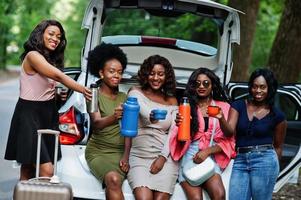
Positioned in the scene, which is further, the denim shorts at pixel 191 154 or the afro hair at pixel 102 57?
the afro hair at pixel 102 57

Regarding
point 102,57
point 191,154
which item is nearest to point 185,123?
point 191,154

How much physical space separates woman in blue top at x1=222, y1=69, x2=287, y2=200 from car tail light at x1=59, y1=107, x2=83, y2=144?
4.27 ft

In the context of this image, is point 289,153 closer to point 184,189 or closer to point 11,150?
point 184,189

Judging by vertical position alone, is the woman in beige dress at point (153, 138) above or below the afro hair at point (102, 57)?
below

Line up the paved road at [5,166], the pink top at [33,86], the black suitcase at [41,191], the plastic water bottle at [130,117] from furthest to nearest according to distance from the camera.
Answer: the paved road at [5,166], the pink top at [33,86], the plastic water bottle at [130,117], the black suitcase at [41,191]

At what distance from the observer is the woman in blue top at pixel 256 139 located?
16.0 ft

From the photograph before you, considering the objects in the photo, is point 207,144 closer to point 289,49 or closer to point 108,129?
point 108,129

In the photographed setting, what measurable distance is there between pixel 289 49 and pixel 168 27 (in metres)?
9.87

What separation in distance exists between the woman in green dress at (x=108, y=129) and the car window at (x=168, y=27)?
446 inches

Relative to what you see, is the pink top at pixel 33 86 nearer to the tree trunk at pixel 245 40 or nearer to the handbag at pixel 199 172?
the handbag at pixel 199 172

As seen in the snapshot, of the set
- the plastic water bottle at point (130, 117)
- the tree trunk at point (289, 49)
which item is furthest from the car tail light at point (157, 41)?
the tree trunk at point (289, 49)

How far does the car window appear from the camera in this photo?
56.9 ft

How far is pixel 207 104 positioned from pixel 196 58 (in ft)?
7.21

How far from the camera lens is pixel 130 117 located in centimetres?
450
